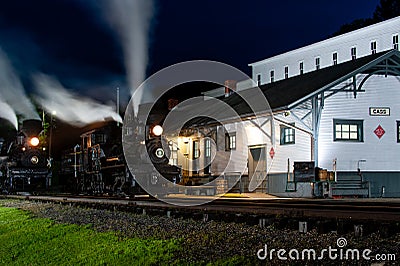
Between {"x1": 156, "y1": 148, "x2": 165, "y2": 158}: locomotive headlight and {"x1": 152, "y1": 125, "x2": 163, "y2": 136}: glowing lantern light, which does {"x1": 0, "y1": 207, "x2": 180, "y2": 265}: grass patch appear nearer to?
{"x1": 156, "y1": 148, "x2": 165, "y2": 158}: locomotive headlight

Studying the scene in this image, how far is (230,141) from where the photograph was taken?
3047 cm

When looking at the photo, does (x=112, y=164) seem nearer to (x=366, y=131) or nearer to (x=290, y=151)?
(x=290, y=151)

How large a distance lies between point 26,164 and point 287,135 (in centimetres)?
1464

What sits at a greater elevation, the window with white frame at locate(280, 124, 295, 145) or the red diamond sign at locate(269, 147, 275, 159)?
the window with white frame at locate(280, 124, 295, 145)

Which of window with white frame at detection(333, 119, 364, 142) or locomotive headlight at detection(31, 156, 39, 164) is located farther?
locomotive headlight at detection(31, 156, 39, 164)

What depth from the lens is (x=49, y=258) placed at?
9.54m

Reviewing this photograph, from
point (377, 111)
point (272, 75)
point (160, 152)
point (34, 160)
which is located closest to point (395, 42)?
point (272, 75)

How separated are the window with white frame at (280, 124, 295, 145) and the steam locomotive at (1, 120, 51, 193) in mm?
13965

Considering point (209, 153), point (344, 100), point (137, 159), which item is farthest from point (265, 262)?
point (209, 153)

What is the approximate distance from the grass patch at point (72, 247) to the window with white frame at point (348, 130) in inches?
594

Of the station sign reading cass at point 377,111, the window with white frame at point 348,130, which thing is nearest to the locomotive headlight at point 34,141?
the window with white frame at point 348,130

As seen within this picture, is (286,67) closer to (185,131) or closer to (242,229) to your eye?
(185,131)

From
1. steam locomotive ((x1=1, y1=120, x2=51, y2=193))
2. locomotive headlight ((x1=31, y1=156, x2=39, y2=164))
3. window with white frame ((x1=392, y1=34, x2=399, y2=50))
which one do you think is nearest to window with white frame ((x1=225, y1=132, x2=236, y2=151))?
steam locomotive ((x1=1, y1=120, x2=51, y2=193))

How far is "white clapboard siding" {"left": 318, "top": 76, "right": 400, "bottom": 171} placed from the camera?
80.2ft
